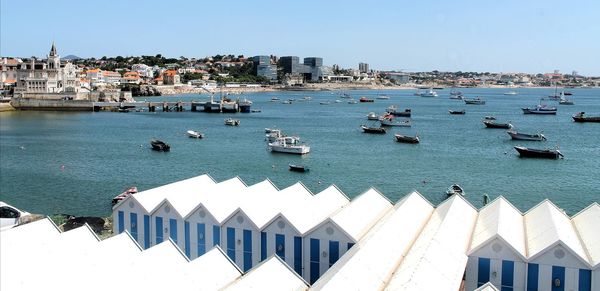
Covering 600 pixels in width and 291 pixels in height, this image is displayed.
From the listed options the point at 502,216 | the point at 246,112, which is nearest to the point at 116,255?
the point at 502,216

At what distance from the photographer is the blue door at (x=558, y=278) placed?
8.34 meters

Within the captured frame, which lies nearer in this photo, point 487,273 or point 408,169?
point 487,273

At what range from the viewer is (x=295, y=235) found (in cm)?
982

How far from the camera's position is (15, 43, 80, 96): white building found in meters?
67.7

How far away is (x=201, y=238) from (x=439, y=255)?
4486mm

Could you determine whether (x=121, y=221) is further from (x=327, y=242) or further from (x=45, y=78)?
(x=45, y=78)

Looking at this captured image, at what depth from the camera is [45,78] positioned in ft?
222

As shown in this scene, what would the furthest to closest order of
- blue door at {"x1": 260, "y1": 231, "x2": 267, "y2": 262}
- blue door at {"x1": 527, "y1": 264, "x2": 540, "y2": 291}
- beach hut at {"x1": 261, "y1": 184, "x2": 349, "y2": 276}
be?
blue door at {"x1": 260, "y1": 231, "x2": 267, "y2": 262}
beach hut at {"x1": 261, "y1": 184, "x2": 349, "y2": 276}
blue door at {"x1": 527, "y1": 264, "x2": 540, "y2": 291}

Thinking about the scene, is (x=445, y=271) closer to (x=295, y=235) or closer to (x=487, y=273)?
(x=487, y=273)

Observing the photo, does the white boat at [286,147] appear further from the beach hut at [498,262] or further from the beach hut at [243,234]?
the beach hut at [498,262]

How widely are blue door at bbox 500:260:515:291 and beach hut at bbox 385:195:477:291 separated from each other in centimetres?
59

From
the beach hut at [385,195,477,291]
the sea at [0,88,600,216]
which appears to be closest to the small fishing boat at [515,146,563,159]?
Result: the sea at [0,88,600,216]

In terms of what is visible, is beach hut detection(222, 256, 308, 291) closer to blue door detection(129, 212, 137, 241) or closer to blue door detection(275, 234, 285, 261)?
blue door detection(275, 234, 285, 261)

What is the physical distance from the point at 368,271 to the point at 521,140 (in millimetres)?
33382
